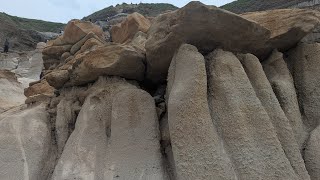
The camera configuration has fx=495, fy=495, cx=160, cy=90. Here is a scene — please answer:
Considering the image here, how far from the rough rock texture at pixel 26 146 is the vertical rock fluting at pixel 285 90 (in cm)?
350

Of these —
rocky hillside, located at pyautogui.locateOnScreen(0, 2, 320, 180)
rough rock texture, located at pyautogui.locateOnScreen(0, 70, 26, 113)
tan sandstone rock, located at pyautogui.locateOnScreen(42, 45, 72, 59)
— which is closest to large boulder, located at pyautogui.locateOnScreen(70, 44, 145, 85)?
rocky hillside, located at pyautogui.locateOnScreen(0, 2, 320, 180)

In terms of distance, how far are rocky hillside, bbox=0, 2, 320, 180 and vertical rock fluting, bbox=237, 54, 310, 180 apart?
0.01 metres

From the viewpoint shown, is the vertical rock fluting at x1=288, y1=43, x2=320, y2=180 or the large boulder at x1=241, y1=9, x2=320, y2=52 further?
the large boulder at x1=241, y1=9, x2=320, y2=52

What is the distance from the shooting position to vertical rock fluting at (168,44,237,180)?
5.91m

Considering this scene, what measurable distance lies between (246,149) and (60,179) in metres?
2.55

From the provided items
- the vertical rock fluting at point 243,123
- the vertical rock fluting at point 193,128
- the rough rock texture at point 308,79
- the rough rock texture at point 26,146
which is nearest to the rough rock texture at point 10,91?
the rough rock texture at point 26,146

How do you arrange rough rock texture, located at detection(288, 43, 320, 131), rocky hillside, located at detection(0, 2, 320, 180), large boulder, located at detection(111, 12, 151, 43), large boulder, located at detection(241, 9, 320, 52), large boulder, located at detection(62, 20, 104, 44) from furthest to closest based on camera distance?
large boulder, located at detection(62, 20, 104, 44) → large boulder, located at detection(111, 12, 151, 43) → large boulder, located at detection(241, 9, 320, 52) → rough rock texture, located at detection(288, 43, 320, 131) → rocky hillside, located at detection(0, 2, 320, 180)

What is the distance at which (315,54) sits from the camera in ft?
24.9

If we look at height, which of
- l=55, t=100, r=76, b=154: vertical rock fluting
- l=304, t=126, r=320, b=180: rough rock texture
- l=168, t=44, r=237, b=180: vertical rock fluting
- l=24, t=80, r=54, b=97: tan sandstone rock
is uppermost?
l=168, t=44, r=237, b=180: vertical rock fluting

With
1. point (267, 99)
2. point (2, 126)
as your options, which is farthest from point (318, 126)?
point (2, 126)

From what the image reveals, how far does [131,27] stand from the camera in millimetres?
10617

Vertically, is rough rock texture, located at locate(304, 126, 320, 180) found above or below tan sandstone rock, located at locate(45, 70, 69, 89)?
below

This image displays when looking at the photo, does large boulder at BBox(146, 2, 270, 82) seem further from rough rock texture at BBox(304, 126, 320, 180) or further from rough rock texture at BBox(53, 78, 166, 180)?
rough rock texture at BBox(304, 126, 320, 180)

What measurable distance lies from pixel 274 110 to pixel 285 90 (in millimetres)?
613
